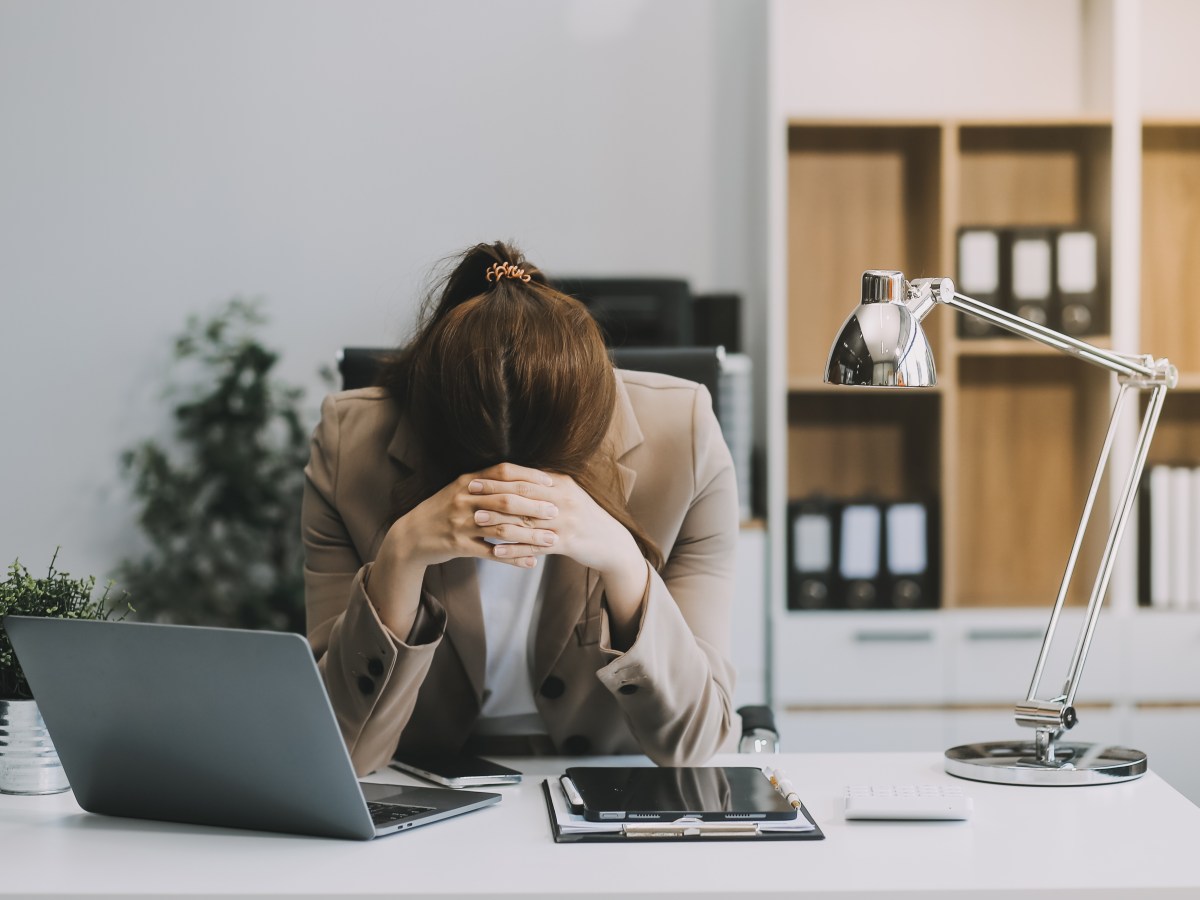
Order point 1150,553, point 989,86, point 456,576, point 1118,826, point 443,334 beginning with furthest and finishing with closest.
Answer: point 989,86
point 1150,553
point 456,576
point 443,334
point 1118,826

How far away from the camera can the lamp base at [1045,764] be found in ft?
4.05

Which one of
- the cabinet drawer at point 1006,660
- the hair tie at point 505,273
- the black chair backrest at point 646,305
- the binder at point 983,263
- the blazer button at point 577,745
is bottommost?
the cabinet drawer at point 1006,660

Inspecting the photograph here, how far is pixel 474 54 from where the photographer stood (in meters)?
3.33

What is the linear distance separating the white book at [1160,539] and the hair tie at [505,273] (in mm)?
2096

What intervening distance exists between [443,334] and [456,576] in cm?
33

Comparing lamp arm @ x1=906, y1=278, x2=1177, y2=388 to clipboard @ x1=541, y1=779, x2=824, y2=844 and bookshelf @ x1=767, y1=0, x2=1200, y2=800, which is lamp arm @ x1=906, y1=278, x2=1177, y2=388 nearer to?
clipboard @ x1=541, y1=779, x2=824, y2=844

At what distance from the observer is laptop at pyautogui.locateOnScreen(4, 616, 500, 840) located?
38.9 inches

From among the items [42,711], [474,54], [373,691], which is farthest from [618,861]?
[474,54]

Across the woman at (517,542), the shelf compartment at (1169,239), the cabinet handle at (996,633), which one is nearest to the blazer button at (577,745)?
the woman at (517,542)

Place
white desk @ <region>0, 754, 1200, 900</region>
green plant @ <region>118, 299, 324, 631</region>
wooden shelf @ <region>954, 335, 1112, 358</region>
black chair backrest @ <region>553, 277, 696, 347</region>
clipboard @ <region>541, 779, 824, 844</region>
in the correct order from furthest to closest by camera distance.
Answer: green plant @ <region>118, 299, 324, 631</region> → wooden shelf @ <region>954, 335, 1112, 358</region> → black chair backrest @ <region>553, 277, 696, 347</region> → clipboard @ <region>541, 779, 824, 844</region> → white desk @ <region>0, 754, 1200, 900</region>

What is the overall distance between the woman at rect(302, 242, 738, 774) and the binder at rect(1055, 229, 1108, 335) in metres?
1.66

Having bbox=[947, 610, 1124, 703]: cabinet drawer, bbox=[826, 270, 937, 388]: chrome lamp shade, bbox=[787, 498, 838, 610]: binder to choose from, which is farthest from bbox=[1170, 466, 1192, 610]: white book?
bbox=[826, 270, 937, 388]: chrome lamp shade

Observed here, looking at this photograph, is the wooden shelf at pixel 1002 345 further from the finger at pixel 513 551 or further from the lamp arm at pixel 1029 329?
the finger at pixel 513 551

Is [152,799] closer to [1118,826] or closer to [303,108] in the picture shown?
[1118,826]
